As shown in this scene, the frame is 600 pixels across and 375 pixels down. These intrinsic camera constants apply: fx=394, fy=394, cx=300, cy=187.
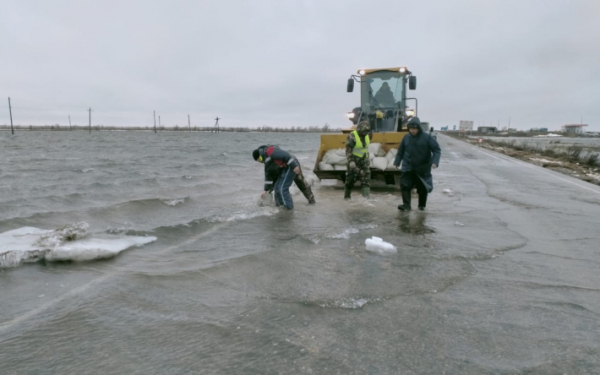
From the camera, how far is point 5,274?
406 centimetres

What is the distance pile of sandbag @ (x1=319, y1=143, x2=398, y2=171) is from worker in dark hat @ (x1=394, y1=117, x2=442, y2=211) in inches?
84.7

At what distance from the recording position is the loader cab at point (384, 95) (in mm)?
11977

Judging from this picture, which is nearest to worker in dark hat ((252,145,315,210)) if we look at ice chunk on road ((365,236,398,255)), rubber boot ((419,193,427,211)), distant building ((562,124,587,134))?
rubber boot ((419,193,427,211))

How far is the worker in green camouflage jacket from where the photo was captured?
8.31 m

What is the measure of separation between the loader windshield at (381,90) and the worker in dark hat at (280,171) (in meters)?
5.42

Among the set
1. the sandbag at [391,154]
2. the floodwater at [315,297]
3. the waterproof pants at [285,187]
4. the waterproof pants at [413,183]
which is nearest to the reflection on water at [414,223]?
the floodwater at [315,297]

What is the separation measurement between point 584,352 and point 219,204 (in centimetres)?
738

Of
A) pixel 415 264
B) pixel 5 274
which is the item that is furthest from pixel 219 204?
→ pixel 415 264

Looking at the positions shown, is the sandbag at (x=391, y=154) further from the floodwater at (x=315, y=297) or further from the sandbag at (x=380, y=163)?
the floodwater at (x=315, y=297)

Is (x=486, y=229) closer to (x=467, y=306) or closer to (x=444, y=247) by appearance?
(x=444, y=247)

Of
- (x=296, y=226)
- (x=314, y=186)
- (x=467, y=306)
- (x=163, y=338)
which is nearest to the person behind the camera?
(x=163, y=338)

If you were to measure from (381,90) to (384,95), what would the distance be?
0.18 metres

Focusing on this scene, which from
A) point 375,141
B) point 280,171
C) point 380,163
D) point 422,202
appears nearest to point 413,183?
point 422,202

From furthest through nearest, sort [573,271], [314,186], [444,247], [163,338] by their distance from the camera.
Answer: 1. [314,186]
2. [444,247]
3. [573,271]
4. [163,338]
